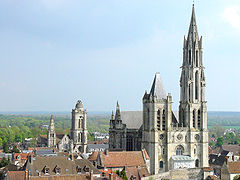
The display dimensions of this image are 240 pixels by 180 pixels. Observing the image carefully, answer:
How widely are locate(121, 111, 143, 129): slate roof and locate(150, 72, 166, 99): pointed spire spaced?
9.74 m

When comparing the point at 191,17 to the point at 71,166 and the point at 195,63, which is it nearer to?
the point at 195,63

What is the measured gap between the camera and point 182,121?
83.3 meters

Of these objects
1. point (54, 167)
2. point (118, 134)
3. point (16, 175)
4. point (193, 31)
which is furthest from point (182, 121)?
point (16, 175)

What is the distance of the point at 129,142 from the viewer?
88.8 meters

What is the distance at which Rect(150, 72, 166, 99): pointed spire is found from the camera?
80.2 meters

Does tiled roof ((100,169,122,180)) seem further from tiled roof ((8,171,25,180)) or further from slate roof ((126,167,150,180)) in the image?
tiled roof ((8,171,25,180))

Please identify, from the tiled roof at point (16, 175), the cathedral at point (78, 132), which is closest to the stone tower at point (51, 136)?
the cathedral at point (78, 132)

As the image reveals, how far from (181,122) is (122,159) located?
16.7 m

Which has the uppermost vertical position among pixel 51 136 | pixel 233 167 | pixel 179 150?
pixel 179 150

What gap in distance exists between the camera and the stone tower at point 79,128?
114 m

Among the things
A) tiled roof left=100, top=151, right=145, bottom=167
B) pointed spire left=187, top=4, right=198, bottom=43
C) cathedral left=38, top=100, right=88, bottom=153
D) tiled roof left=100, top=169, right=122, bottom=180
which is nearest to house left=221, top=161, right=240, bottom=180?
tiled roof left=100, top=151, right=145, bottom=167

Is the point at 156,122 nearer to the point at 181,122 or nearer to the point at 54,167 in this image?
the point at 181,122

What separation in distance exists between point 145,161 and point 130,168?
664 cm

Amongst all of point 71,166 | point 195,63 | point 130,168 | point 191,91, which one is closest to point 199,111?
point 191,91
